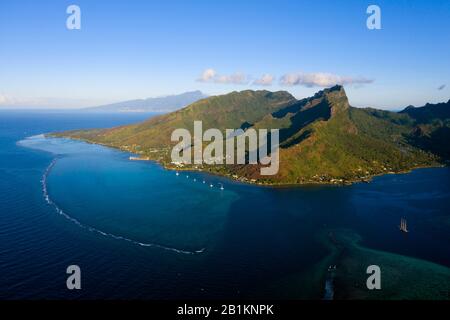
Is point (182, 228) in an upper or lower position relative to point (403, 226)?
upper

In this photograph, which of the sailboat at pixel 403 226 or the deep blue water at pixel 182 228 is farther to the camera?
the sailboat at pixel 403 226

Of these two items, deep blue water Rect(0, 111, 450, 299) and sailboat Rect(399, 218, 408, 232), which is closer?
deep blue water Rect(0, 111, 450, 299)

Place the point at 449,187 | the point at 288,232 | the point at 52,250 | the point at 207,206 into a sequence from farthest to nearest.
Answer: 1. the point at 449,187
2. the point at 207,206
3. the point at 288,232
4. the point at 52,250

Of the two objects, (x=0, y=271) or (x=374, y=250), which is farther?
(x=374, y=250)

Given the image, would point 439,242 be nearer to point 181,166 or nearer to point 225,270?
point 225,270

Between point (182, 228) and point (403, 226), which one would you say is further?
point (403, 226)

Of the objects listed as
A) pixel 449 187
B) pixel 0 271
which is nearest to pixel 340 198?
pixel 449 187

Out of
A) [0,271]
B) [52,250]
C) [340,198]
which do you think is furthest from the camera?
[340,198]
